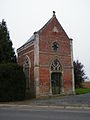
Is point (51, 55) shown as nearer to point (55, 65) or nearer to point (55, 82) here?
point (55, 65)

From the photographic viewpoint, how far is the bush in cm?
2264

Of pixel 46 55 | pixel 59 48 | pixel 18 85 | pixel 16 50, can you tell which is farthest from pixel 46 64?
pixel 16 50

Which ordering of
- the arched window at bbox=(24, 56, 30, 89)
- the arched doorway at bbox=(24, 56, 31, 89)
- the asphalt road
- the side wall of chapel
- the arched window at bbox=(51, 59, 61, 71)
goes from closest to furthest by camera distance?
the asphalt road
the side wall of chapel
the arched window at bbox=(51, 59, 61, 71)
the arched doorway at bbox=(24, 56, 31, 89)
the arched window at bbox=(24, 56, 30, 89)

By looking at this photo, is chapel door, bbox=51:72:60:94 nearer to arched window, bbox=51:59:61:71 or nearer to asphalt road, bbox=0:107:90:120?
arched window, bbox=51:59:61:71

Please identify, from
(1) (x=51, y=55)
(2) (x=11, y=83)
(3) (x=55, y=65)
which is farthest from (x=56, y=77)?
(2) (x=11, y=83)

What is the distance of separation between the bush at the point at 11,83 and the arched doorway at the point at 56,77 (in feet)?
16.9

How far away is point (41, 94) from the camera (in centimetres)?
2608

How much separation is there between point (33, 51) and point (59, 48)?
380 cm

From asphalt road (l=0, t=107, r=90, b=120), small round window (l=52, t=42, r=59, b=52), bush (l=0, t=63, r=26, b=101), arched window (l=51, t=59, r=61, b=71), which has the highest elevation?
small round window (l=52, t=42, r=59, b=52)

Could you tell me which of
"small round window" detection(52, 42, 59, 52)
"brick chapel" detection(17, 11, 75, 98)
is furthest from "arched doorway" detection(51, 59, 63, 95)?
"small round window" detection(52, 42, 59, 52)

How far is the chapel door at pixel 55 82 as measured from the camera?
2799 cm

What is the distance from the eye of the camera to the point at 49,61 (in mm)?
27562

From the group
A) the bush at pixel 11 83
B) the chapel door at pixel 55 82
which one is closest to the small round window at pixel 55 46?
the chapel door at pixel 55 82

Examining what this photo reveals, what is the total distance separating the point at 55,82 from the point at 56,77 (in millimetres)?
686
